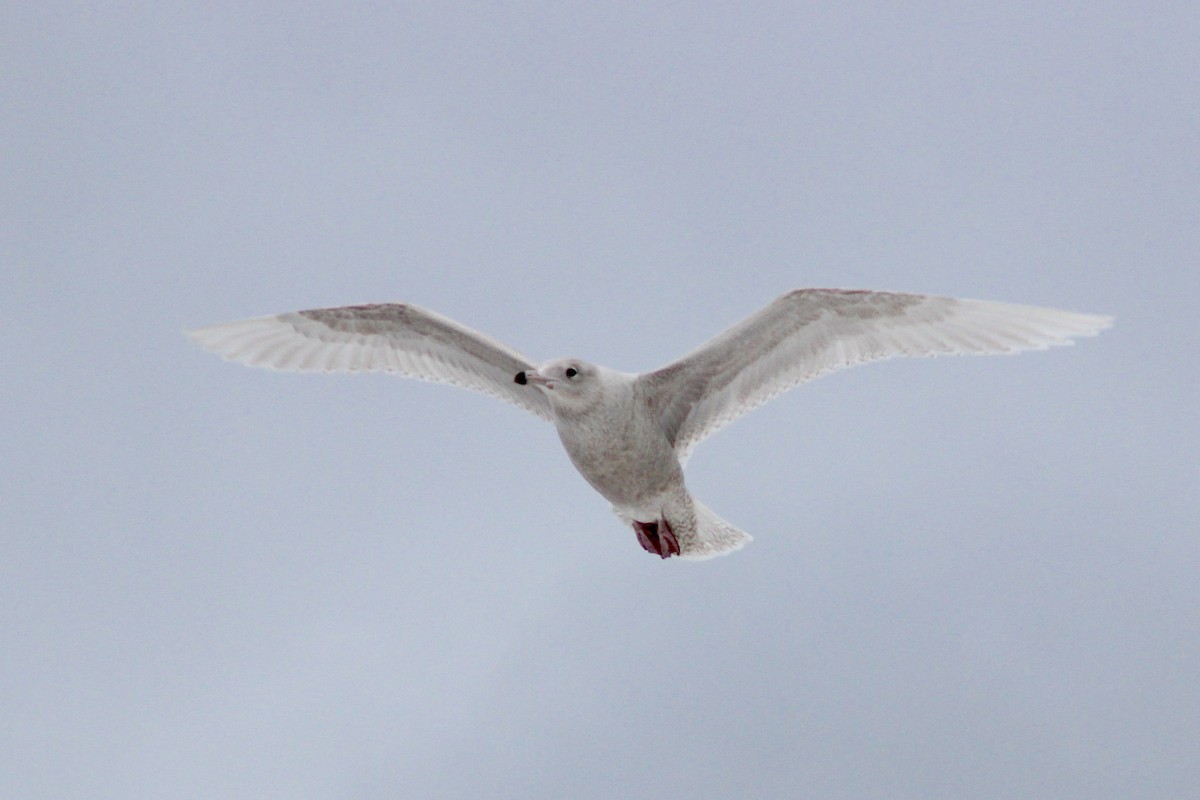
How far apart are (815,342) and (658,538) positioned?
2889 millimetres

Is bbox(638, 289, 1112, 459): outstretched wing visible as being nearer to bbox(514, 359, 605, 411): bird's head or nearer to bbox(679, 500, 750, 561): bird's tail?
bbox(514, 359, 605, 411): bird's head

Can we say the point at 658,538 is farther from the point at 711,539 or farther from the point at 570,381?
the point at 570,381

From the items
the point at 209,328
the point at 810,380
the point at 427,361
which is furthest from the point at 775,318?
the point at 209,328

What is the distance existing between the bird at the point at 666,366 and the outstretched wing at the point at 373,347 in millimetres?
14

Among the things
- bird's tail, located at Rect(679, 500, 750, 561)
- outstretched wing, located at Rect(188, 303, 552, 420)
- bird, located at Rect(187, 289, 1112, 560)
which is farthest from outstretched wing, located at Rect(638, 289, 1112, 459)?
outstretched wing, located at Rect(188, 303, 552, 420)

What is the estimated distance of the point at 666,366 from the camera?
13961mm

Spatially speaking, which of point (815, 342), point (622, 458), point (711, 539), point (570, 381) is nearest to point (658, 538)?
point (711, 539)

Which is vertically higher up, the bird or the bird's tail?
the bird

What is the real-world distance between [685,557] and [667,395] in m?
2.05

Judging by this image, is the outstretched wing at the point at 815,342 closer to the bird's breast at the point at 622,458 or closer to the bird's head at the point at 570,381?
the bird's breast at the point at 622,458

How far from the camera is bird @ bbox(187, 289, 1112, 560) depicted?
1341cm

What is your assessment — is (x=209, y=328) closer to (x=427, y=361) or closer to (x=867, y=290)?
(x=427, y=361)

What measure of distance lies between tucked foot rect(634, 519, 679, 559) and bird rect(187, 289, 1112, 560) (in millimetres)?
15

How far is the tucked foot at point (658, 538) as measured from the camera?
1466 centimetres
